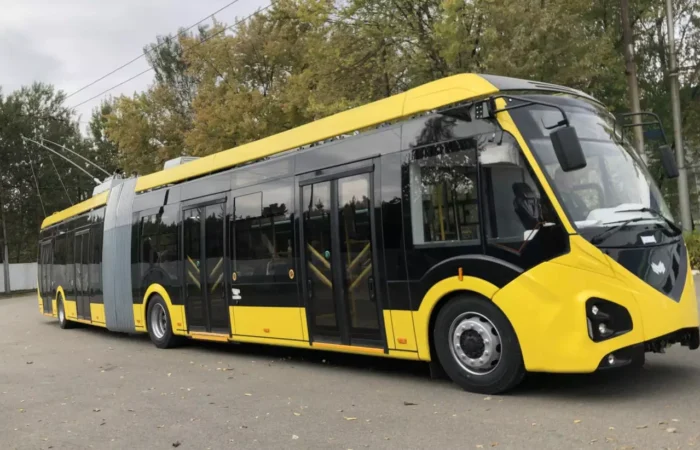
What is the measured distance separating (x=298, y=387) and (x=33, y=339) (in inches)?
415

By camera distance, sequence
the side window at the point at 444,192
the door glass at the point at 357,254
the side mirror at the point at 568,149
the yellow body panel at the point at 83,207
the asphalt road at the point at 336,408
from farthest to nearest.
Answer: the yellow body panel at the point at 83,207, the door glass at the point at 357,254, the side window at the point at 444,192, the side mirror at the point at 568,149, the asphalt road at the point at 336,408

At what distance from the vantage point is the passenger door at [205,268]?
10430 millimetres

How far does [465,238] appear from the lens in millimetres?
6461

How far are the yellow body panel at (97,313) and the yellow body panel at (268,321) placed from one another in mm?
6217

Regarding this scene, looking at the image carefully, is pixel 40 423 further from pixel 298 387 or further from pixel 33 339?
pixel 33 339

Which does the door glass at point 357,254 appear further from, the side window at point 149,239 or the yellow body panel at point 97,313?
the yellow body panel at point 97,313

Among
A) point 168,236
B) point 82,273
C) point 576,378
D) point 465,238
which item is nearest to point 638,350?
point 576,378

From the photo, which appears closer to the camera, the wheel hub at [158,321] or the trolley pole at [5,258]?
the wheel hub at [158,321]

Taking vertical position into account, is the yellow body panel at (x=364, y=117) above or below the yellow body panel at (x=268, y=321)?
above

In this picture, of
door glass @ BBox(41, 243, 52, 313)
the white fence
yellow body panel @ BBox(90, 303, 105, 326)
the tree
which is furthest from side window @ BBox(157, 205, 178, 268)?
the white fence

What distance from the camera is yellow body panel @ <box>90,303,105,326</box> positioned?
15.0 m

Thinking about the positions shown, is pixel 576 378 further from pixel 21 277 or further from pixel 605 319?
pixel 21 277

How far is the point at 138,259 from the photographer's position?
519 inches

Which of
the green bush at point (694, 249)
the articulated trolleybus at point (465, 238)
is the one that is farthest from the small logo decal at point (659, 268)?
the green bush at point (694, 249)
